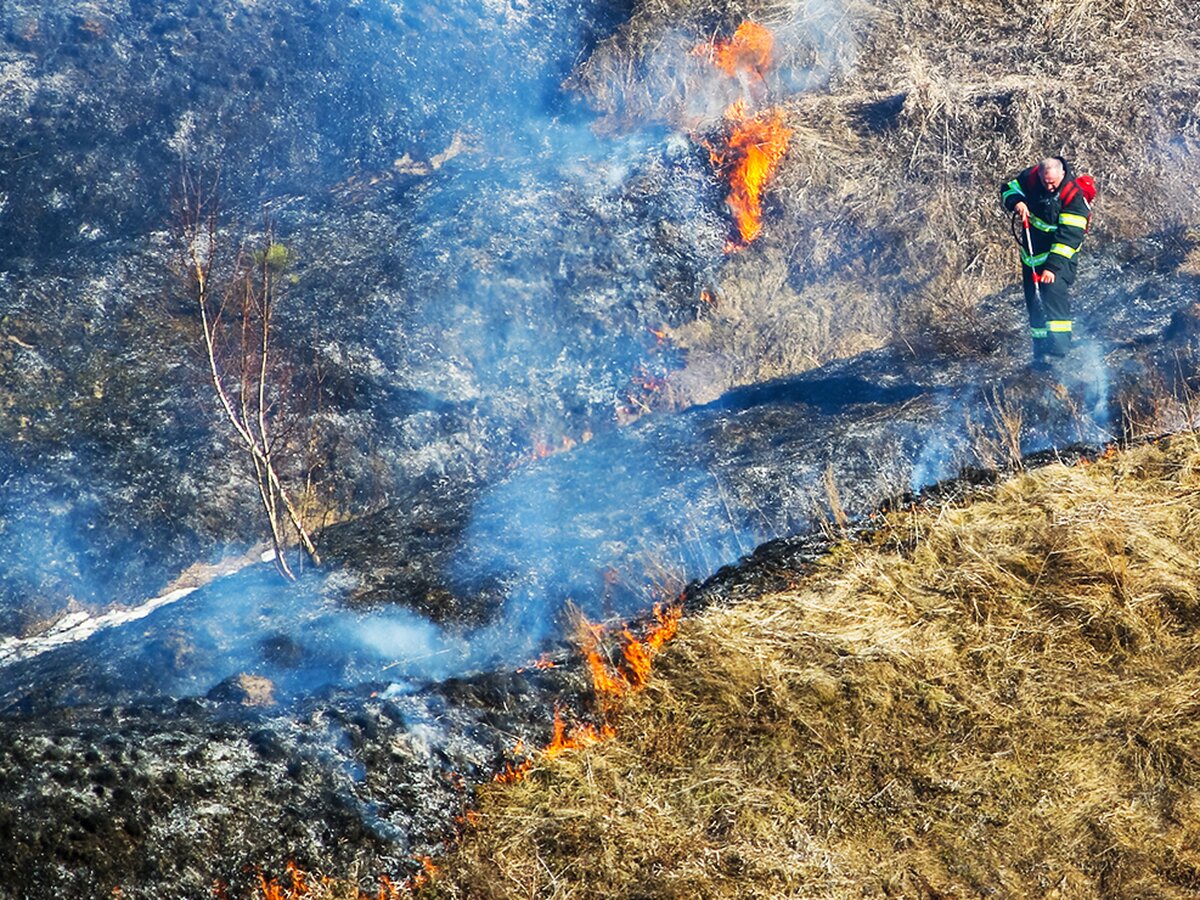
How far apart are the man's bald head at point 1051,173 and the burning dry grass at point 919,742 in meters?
2.73

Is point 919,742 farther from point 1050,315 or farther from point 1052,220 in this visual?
point 1052,220

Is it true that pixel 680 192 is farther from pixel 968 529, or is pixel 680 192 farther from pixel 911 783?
pixel 911 783

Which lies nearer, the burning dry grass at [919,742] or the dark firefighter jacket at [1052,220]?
the burning dry grass at [919,742]

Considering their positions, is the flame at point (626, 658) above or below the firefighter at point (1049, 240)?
below

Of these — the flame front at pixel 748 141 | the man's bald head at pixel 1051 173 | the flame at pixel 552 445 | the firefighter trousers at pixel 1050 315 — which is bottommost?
the flame at pixel 552 445

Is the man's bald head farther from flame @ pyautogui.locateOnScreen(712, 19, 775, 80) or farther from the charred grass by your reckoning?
flame @ pyautogui.locateOnScreen(712, 19, 775, 80)

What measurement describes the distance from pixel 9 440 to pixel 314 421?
2.37m

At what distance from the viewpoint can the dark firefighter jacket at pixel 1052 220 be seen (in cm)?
796

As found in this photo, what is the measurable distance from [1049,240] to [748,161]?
351 cm

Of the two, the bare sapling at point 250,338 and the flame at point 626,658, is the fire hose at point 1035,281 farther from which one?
the bare sapling at point 250,338

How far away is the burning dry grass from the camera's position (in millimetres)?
4652

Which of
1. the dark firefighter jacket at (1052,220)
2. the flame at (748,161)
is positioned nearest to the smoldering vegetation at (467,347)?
the flame at (748,161)

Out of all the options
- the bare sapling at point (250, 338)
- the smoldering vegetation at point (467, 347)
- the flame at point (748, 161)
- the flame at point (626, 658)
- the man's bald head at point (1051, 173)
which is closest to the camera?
the smoldering vegetation at point (467, 347)

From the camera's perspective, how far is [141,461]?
8.36 m
